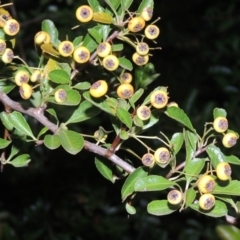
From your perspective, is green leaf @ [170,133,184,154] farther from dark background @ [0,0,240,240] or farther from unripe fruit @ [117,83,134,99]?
dark background @ [0,0,240,240]

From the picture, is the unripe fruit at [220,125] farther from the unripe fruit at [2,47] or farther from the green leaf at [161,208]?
the unripe fruit at [2,47]

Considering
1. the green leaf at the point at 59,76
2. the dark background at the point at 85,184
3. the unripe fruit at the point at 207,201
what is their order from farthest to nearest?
the dark background at the point at 85,184, the green leaf at the point at 59,76, the unripe fruit at the point at 207,201

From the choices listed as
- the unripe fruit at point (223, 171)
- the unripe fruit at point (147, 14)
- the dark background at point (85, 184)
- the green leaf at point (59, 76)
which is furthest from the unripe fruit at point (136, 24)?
the dark background at point (85, 184)

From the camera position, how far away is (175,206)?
738 mm

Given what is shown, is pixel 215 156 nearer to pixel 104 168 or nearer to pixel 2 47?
pixel 104 168

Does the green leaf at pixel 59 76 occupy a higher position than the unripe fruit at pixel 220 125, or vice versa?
the green leaf at pixel 59 76

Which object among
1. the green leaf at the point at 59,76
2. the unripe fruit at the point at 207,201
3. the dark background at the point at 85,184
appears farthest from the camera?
the dark background at the point at 85,184

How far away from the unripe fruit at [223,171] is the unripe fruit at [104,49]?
22 cm

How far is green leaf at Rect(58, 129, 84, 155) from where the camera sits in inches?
29.4

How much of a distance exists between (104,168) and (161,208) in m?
0.14

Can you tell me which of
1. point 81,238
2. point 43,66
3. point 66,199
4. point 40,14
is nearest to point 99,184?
point 66,199

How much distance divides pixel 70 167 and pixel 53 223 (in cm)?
24

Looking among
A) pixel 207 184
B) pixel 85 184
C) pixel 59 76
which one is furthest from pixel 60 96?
pixel 85 184

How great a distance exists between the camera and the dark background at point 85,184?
208 cm
